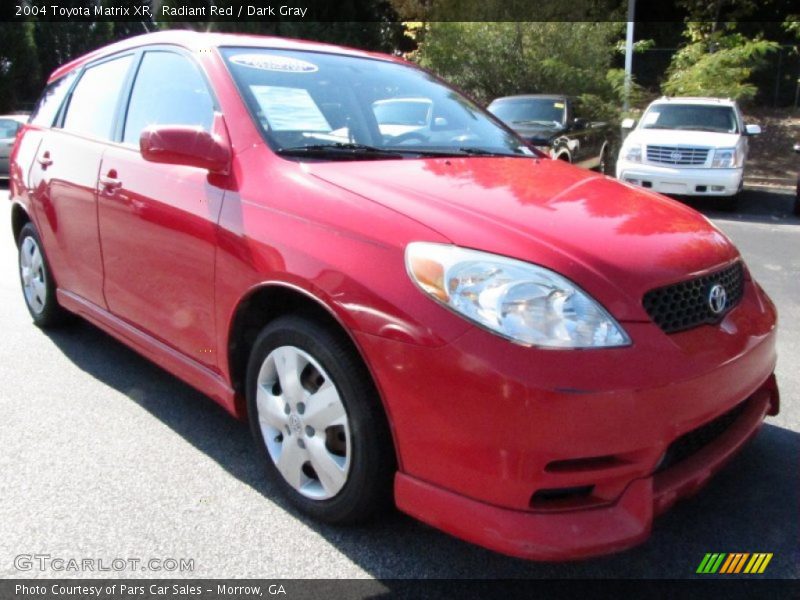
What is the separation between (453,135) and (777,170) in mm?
14046

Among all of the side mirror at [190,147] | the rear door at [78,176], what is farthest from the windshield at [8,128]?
the side mirror at [190,147]

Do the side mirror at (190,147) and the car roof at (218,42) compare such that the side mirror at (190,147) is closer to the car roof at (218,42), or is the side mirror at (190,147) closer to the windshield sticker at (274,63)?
the windshield sticker at (274,63)

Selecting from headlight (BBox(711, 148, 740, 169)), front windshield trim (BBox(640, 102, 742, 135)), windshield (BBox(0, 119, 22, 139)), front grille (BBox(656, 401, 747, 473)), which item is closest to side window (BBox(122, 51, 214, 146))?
front grille (BBox(656, 401, 747, 473))

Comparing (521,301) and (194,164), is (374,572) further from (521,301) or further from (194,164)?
(194,164)

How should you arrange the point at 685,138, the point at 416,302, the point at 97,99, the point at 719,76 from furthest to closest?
the point at 719,76 < the point at 685,138 < the point at 97,99 < the point at 416,302

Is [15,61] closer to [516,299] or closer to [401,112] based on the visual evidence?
[401,112]

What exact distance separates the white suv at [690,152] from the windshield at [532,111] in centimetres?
136

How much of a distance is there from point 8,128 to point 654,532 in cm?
1589

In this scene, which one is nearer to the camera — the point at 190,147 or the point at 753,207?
the point at 190,147

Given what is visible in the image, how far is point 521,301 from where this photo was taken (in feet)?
6.58

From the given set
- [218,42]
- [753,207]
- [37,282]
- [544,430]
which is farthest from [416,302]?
[753,207]

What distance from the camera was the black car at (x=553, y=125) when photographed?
11203 millimetres

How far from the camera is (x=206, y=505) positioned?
2691mm
